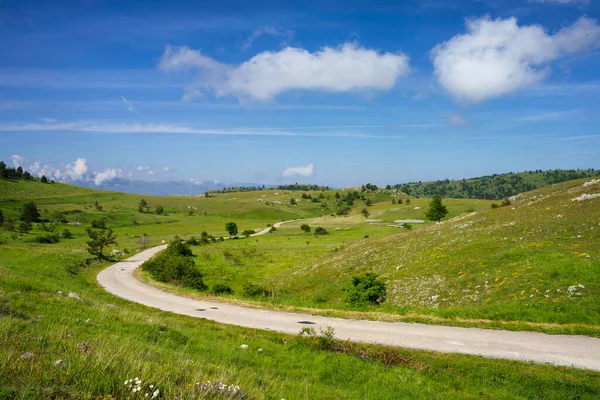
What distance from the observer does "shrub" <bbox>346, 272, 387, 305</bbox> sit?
2845 cm

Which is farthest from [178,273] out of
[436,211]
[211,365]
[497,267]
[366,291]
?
[436,211]

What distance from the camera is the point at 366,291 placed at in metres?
28.7

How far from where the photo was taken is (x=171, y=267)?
41.9m

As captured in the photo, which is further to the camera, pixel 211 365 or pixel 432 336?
pixel 432 336

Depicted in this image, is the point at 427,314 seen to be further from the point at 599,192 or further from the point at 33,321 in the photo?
the point at 599,192

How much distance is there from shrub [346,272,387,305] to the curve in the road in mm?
6894

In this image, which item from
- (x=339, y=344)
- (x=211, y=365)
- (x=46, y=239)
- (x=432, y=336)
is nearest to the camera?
(x=211, y=365)

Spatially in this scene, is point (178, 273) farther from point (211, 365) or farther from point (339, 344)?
point (211, 365)

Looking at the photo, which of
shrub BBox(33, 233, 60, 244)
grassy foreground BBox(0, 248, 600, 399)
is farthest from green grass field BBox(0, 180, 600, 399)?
shrub BBox(33, 233, 60, 244)

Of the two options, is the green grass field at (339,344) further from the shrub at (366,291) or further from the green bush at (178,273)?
the green bush at (178,273)

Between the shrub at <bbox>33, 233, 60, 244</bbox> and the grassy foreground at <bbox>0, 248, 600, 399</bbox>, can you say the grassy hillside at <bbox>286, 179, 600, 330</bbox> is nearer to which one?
the grassy foreground at <bbox>0, 248, 600, 399</bbox>

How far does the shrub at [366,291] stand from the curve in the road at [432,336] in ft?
22.6

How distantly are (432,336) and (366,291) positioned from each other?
1110cm

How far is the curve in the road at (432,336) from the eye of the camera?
47.9 ft
